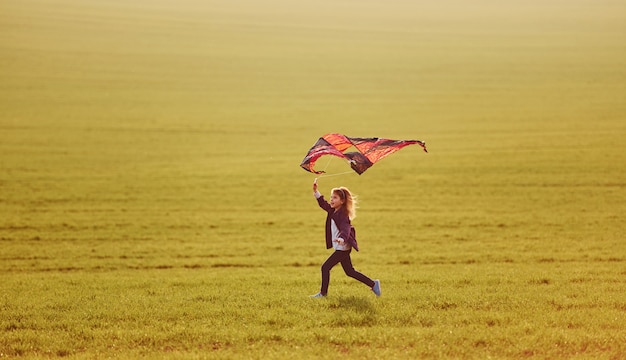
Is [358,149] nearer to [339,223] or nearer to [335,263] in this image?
[339,223]

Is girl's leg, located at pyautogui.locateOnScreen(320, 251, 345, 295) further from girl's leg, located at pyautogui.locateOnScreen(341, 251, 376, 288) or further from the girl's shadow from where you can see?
the girl's shadow

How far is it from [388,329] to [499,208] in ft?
35.7

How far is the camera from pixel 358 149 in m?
7.27

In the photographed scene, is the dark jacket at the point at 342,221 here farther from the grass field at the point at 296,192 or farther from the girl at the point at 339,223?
the grass field at the point at 296,192

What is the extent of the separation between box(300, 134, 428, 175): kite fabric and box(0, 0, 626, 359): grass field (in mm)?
1661

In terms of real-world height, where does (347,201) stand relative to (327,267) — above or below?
above

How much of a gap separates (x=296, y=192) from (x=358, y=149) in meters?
11.0

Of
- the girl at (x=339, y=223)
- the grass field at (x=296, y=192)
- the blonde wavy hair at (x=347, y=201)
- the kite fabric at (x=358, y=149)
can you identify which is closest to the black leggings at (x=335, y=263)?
the girl at (x=339, y=223)

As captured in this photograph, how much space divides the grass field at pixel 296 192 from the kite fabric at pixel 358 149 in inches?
65.4

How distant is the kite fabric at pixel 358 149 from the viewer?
7043 millimetres

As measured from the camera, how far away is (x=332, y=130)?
27.6 m

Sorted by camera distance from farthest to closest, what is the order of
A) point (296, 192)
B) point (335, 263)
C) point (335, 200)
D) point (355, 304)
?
point (296, 192) < point (335, 263) < point (335, 200) < point (355, 304)

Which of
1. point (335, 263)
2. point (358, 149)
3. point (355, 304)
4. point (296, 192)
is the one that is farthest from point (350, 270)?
point (296, 192)

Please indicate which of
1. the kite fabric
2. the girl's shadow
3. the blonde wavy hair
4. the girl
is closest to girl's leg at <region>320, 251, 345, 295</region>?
the girl
